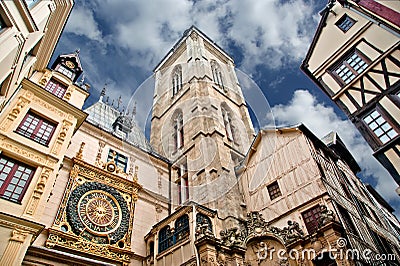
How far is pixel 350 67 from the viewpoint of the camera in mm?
10734

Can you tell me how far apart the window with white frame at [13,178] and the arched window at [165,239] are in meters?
6.60

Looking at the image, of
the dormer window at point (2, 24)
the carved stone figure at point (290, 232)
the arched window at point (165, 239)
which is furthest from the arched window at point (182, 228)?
the dormer window at point (2, 24)

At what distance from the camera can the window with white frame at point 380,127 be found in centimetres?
871

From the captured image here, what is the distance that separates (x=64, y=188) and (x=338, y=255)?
480 inches

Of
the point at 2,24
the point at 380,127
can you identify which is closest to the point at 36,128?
the point at 2,24

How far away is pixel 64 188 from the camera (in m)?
12.2

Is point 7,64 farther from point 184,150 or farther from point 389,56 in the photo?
point 184,150

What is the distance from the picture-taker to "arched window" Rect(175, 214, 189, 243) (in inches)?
467

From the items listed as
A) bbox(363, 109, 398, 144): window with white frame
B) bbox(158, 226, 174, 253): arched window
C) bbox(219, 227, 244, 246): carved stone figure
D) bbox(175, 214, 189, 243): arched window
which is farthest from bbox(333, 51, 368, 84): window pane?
bbox(158, 226, 174, 253): arched window

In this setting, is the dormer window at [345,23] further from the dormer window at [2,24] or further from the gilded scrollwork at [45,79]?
the gilded scrollwork at [45,79]

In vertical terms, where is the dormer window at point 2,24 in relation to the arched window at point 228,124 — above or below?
below

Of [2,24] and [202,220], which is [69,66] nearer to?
[2,24]

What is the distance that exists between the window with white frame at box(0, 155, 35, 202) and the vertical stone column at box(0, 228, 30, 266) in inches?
51.9

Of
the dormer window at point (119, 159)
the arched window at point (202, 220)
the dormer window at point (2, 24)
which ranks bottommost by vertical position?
the arched window at point (202, 220)
